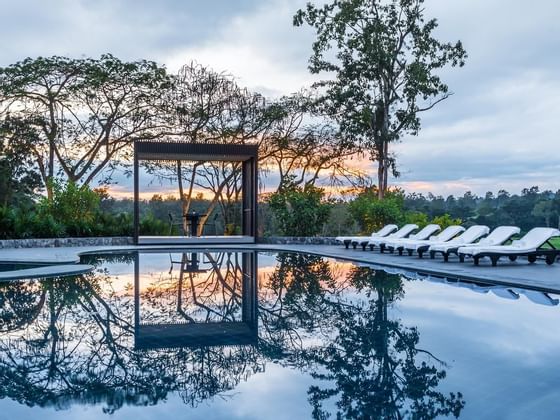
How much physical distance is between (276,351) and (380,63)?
17751 mm

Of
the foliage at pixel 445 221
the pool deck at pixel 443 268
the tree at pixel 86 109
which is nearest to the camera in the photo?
the pool deck at pixel 443 268

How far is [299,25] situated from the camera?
71.3ft

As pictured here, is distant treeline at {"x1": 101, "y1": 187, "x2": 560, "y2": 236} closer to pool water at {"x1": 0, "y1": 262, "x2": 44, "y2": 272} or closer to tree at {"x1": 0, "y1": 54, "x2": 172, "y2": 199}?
tree at {"x1": 0, "y1": 54, "x2": 172, "y2": 199}

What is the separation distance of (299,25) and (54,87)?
9437mm

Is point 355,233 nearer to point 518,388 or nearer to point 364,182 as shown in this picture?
point 364,182

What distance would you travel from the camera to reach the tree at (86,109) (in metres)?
21.9

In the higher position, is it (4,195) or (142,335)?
(4,195)

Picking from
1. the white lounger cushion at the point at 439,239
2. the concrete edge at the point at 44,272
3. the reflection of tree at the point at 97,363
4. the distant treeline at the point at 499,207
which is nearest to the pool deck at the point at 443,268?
the concrete edge at the point at 44,272

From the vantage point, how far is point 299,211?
20.6 metres

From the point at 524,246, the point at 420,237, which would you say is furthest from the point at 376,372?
the point at 420,237

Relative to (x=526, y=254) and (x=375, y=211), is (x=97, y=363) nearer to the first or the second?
(x=526, y=254)

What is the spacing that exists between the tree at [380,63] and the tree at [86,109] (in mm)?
6513

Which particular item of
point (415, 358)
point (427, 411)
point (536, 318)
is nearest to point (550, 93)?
point (536, 318)

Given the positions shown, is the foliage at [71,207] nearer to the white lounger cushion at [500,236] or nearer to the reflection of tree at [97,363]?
the reflection of tree at [97,363]
